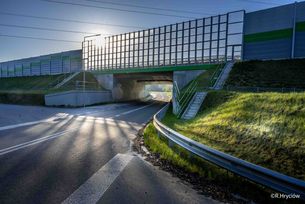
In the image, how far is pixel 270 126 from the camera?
264 inches

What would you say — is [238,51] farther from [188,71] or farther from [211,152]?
[211,152]

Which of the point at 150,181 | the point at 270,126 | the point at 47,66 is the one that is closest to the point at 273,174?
the point at 150,181

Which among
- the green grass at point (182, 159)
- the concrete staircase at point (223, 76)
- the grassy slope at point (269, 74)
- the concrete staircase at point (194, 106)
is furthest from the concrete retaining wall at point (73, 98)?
the green grass at point (182, 159)

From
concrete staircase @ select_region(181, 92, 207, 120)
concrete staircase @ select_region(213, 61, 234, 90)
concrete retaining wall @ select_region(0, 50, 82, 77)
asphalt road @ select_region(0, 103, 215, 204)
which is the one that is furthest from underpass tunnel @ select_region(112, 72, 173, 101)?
asphalt road @ select_region(0, 103, 215, 204)

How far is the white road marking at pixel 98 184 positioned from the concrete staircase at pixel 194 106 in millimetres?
9510

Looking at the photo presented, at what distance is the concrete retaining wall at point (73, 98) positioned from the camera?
27750 mm

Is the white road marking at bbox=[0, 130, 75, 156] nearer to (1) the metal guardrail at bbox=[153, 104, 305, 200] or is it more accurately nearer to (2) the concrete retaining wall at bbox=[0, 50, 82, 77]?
(1) the metal guardrail at bbox=[153, 104, 305, 200]

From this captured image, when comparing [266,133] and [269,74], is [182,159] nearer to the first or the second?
[266,133]

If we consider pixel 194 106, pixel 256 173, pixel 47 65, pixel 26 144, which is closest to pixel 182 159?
pixel 256 173

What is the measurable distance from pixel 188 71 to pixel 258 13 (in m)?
13.5

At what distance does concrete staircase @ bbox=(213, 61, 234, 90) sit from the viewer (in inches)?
874

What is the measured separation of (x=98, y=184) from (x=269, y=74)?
23924 mm

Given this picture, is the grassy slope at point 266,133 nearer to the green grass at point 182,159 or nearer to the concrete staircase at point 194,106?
the green grass at point 182,159

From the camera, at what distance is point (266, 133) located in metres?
6.40
